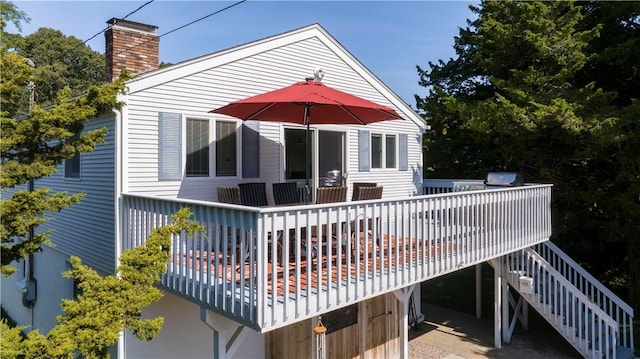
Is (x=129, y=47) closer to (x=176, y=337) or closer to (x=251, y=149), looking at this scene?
(x=251, y=149)

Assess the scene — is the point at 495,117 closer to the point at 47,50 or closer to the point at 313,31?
the point at 313,31

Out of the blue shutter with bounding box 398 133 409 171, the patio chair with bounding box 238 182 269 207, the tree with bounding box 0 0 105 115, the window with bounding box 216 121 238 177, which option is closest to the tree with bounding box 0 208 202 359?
the patio chair with bounding box 238 182 269 207

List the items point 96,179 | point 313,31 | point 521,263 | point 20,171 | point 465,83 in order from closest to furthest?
point 20,171
point 96,179
point 313,31
point 521,263
point 465,83

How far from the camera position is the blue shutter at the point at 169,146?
6.76m

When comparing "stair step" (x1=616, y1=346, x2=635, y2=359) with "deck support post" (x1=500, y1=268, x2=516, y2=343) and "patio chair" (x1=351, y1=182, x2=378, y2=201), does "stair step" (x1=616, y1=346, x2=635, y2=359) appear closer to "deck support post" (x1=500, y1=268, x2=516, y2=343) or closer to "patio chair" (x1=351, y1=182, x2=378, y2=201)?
"deck support post" (x1=500, y1=268, x2=516, y2=343)

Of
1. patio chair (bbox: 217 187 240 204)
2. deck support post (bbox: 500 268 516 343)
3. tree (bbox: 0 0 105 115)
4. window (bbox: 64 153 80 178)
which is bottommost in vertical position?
deck support post (bbox: 500 268 516 343)

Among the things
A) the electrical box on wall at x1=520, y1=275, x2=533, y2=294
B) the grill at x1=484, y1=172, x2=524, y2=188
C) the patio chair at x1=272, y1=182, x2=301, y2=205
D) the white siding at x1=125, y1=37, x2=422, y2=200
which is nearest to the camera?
the white siding at x1=125, y1=37, x2=422, y2=200

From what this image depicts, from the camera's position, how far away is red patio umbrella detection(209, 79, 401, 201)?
18.9 feet

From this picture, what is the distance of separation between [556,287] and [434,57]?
29.7 feet

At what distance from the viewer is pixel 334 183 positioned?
366 inches

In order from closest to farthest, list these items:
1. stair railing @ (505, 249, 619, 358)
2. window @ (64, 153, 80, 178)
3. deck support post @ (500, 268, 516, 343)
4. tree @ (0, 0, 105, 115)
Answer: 1. window @ (64, 153, 80, 178)
2. stair railing @ (505, 249, 619, 358)
3. deck support post @ (500, 268, 516, 343)
4. tree @ (0, 0, 105, 115)

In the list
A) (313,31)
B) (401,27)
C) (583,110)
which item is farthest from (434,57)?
(313,31)

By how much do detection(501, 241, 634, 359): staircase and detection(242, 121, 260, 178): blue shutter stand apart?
6101mm

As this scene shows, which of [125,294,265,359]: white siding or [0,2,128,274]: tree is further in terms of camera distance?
[125,294,265,359]: white siding
